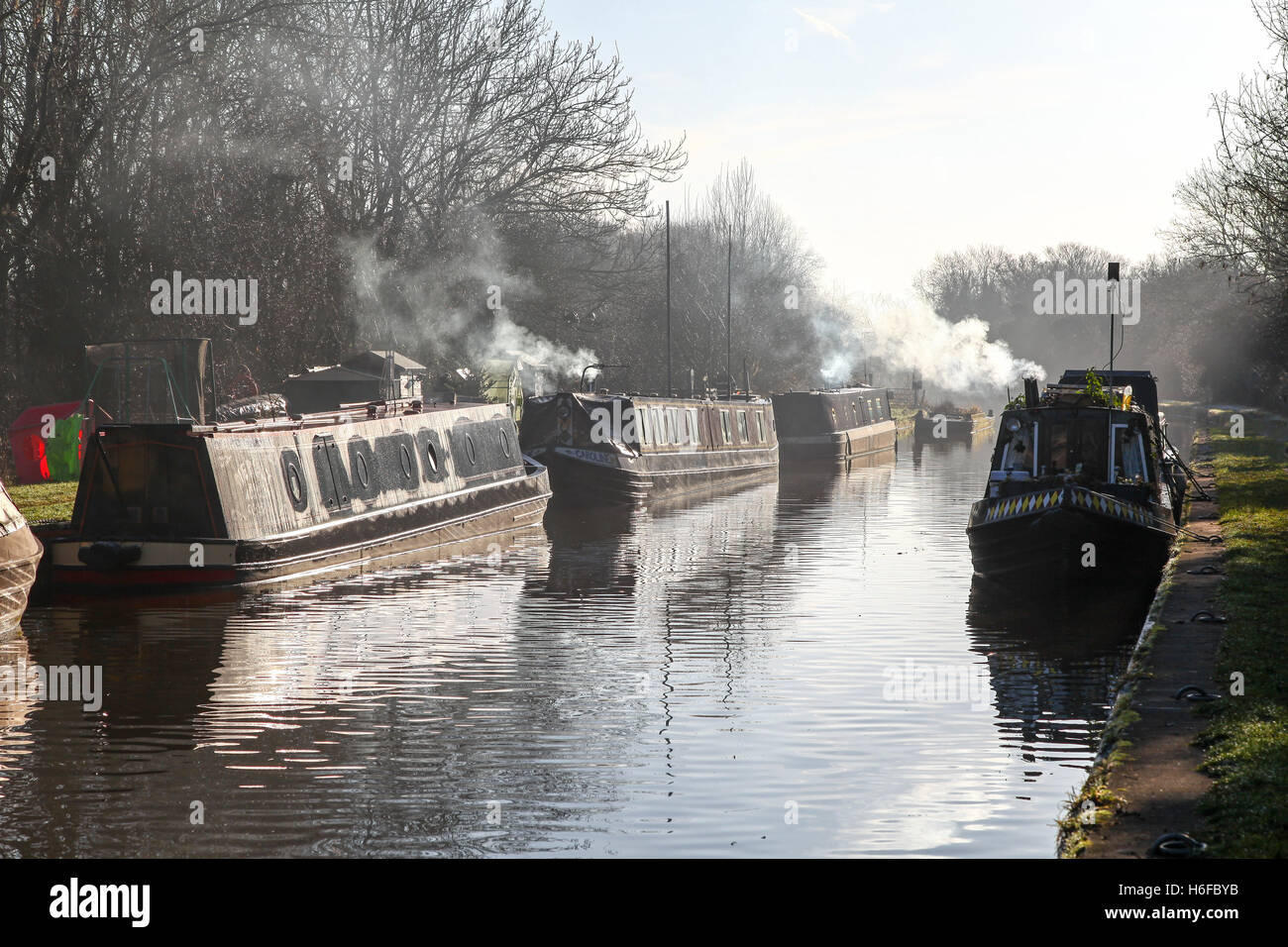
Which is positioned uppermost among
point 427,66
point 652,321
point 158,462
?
point 427,66

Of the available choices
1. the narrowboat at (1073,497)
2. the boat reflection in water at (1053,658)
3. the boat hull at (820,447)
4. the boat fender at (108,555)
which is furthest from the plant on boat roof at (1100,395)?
the boat hull at (820,447)

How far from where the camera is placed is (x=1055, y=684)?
1213cm

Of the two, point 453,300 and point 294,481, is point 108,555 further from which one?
point 453,300

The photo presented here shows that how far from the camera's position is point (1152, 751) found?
8164mm

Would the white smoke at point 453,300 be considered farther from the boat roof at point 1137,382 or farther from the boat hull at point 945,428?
the boat hull at point 945,428

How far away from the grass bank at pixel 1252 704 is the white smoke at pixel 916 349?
51281mm

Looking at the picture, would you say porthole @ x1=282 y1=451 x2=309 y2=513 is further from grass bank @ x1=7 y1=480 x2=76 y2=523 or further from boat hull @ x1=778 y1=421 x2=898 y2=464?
boat hull @ x1=778 y1=421 x2=898 y2=464

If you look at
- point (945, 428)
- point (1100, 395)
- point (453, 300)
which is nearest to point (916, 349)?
point (945, 428)
